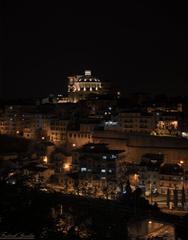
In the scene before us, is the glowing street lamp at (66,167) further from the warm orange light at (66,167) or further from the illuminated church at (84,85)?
the illuminated church at (84,85)

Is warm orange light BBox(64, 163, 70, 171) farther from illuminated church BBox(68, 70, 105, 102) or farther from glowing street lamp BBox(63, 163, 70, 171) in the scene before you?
illuminated church BBox(68, 70, 105, 102)

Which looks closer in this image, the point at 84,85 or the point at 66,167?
the point at 66,167

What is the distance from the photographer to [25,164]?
1129 cm

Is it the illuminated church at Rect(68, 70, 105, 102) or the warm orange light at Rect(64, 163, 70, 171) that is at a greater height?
the illuminated church at Rect(68, 70, 105, 102)

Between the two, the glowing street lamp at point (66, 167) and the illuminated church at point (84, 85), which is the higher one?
the illuminated church at point (84, 85)

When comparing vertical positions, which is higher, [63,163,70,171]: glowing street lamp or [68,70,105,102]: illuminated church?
[68,70,105,102]: illuminated church

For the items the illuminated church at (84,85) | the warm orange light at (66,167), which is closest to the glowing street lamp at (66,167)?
the warm orange light at (66,167)

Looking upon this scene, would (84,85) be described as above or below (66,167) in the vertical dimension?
above

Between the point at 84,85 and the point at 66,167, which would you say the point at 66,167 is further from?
the point at 84,85

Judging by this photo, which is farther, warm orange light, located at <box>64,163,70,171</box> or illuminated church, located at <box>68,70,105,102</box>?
illuminated church, located at <box>68,70,105,102</box>

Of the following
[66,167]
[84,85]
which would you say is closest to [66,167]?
[66,167]

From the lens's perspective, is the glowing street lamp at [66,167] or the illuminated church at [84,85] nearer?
the glowing street lamp at [66,167]

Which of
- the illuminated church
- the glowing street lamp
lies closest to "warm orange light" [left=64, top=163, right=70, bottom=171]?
the glowing street lamp

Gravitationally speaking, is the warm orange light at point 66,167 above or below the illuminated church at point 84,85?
below
